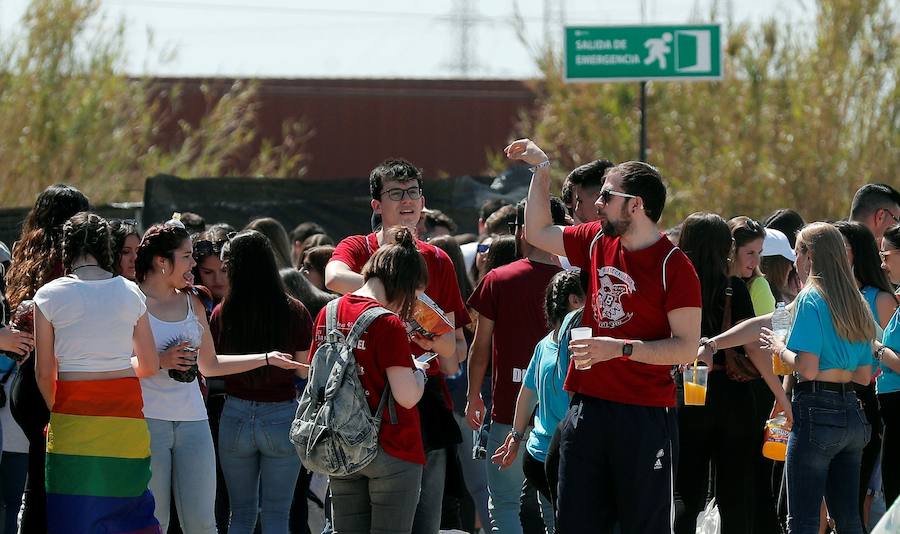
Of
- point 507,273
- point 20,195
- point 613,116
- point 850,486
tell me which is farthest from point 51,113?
point 850,486

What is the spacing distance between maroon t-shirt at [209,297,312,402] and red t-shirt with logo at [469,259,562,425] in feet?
3.31

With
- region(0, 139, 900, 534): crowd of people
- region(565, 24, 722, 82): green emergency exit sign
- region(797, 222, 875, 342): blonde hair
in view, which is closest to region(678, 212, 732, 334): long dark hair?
region(0, 139, 900, 534): crowd of people

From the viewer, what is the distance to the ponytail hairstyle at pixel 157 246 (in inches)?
251

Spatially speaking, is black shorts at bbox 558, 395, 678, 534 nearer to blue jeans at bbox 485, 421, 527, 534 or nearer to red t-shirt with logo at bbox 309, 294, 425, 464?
red t-shirt with logo at bbox 309, 294, 425, 464

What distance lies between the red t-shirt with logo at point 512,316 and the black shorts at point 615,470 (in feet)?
5.60

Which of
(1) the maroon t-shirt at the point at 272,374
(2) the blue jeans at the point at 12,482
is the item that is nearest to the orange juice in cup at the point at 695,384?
(1) the maroon t-shirt at the point at 272,374

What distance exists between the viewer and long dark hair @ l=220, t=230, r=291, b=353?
6.67 meters

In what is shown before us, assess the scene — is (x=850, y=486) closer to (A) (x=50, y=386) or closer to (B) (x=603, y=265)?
(B) (x=603, y=265)

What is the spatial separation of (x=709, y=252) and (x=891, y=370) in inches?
46.4

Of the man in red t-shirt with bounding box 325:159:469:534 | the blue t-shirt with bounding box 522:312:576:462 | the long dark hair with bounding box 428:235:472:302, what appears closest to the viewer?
the man in red t-shirt with bounding box 325:159:469:534

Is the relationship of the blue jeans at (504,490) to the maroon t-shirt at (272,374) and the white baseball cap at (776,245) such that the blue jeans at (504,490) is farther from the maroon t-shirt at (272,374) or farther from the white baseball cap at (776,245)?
the white baseball cap at (776,245)

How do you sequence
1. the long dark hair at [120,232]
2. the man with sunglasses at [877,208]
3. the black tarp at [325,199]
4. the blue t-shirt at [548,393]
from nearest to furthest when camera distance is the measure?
the blue t-shirt at [548,393]
the long dark hair at [120,232]
the man with sunglasses at [877,208]
the black tarp at [325,199]

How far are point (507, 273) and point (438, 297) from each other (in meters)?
0.92

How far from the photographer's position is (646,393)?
212 inches
